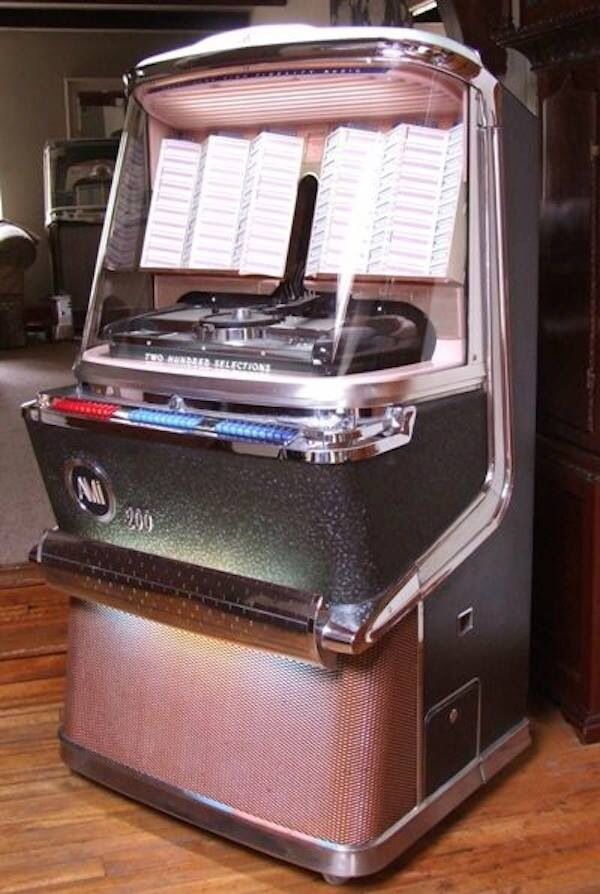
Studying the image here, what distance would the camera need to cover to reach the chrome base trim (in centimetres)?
174

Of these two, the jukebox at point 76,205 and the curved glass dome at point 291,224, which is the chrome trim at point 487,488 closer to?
the curved glass dome at point 291,224

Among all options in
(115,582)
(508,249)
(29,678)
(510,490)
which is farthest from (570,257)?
(29,678)

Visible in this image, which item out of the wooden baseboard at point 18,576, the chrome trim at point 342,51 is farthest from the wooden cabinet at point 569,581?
the wooden baseboard at point 18,576

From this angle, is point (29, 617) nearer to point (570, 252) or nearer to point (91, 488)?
point (91, 488)

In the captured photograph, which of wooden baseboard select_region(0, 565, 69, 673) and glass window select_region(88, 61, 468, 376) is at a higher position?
glass window select_region(88, 61, 468, 376)

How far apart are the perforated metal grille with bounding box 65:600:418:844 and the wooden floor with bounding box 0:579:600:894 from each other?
0.34 ft

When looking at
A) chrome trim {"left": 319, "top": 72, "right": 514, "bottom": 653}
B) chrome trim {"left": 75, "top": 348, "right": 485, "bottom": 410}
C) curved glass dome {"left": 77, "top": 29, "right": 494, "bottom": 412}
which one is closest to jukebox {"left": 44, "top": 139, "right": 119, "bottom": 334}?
curved glass dome {"left": 77, "top": 29, "right": 494, "bottom": 412}

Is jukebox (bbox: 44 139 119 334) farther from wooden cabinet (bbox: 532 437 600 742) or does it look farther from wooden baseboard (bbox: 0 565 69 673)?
wooden cabinet (bbox: 532 437 600 742)

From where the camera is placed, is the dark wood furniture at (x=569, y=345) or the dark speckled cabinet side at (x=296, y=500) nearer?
the dark speckled cabinet side at (x=296, y=500)

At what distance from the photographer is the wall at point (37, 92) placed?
827cm

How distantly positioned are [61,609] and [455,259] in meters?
1.60

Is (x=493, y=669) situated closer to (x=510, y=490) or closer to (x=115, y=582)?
(x=510, y=490)

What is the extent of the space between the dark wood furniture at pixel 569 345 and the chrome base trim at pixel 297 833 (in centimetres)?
23

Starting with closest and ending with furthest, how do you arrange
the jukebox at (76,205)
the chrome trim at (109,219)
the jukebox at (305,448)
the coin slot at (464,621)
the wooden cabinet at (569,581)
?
the jukebox at (305,448)
the coin slot at (464,621)
the chrome trim at (109,219)
the wooden cabinet at (569,581)
the jukebox at (76,205)
